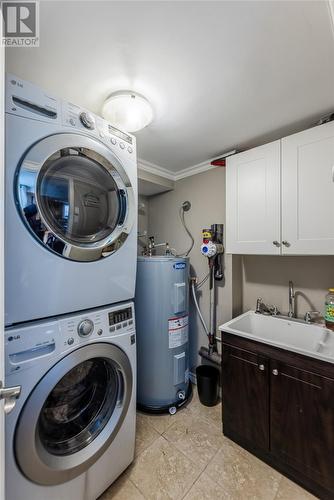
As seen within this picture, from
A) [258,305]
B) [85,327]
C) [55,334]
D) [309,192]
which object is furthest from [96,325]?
[309,192]

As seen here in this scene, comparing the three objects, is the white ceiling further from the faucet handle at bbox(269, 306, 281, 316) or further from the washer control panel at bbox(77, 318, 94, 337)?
the faucet handle at bbox(269, 306, 281, 316)

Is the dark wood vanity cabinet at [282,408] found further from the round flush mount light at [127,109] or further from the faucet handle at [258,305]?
the round flush mount light at [127,109]

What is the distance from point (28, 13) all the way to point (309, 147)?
60.1 inches

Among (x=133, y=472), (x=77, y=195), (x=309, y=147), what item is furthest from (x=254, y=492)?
(x=309, y=147)

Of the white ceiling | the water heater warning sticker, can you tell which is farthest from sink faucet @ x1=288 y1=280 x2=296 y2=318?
the white ceiling

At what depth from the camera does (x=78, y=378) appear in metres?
1.04

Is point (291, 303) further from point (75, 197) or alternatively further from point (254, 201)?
point (75, 197)

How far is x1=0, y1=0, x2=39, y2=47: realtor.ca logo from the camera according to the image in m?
0.74

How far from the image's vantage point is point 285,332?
157 centimetres

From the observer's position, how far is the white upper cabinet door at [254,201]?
1444 mm

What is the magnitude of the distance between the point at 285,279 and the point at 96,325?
1494 millimetres

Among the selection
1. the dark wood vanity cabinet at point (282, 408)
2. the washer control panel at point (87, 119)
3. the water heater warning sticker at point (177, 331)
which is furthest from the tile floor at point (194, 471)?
the washer control panel at point (87, 119)

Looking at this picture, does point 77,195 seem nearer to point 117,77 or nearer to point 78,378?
point 117,77

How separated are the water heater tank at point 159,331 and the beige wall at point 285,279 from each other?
662 mm
